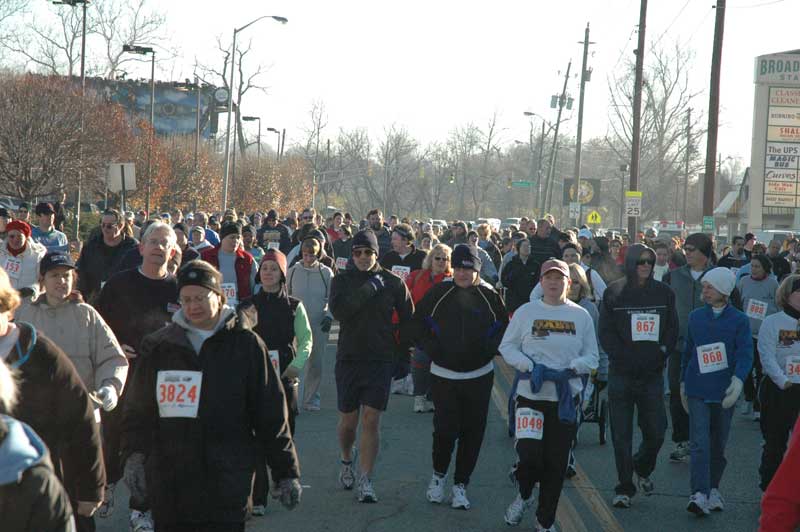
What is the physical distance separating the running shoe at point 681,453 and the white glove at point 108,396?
5851mm

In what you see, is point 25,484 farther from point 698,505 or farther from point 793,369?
point 793,369

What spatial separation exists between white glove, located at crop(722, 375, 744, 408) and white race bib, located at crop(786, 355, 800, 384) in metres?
0.34

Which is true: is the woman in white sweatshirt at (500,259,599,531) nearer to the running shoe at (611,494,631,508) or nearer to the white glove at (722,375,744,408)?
the running shoe at (611,494,631,508)

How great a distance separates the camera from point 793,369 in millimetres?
7848

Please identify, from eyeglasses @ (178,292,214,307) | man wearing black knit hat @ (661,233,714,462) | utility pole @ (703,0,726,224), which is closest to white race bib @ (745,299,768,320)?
man wearing black knit hat @ (661,233,714,462)

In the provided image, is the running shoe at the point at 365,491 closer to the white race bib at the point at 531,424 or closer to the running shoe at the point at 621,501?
the white race bib at the point at 531,424

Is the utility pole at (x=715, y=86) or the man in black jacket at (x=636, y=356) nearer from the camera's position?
the man in black jacket at (x=636, y=356)

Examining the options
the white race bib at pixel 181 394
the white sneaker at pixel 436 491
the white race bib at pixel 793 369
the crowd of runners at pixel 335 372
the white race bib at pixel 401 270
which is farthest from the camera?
the white race bib at pixel 401 270

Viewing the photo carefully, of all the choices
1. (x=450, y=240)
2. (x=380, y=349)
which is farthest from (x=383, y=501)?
(x=450, y=240)

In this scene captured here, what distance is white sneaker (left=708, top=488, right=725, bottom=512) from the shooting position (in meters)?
8.11

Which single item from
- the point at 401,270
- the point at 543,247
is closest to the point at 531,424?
the point at 401,270

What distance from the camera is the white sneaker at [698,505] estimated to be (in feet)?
25.8

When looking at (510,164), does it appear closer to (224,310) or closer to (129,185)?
(129,185)

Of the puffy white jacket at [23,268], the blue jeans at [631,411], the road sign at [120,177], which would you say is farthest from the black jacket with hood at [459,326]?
the road sign at [120,177]
